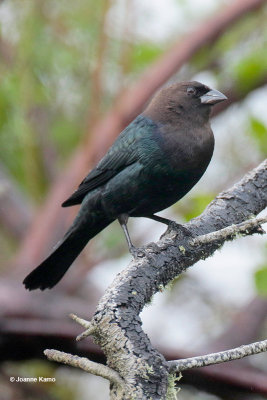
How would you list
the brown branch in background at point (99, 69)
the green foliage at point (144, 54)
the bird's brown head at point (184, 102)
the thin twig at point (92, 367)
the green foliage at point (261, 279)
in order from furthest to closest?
the green foliage at point (144, 54) < the brown branch in background at point (99, 69) < the bird's brown head at point (184, 102) < the green foliage at point (261, 279) < the thin twig at point (92, 367)

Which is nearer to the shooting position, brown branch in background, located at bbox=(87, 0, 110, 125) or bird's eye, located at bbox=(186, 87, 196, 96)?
bird's eye, located at bbox=(186, 87, 196, 96)

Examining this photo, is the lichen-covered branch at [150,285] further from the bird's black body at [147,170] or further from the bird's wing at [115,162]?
the bird's wing at [115,162]

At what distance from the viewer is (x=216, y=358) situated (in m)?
1.70

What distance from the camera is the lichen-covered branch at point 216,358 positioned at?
1.69 metres

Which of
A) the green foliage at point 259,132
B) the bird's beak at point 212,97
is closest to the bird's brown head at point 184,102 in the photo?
the bird's beak at point 212,97

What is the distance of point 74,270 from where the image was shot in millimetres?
4305

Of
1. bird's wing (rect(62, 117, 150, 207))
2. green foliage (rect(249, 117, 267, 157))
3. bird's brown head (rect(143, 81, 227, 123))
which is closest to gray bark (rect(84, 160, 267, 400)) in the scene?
bird's wing (rect(62, 117, 150, 207))

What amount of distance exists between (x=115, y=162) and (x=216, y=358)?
70.4 inches

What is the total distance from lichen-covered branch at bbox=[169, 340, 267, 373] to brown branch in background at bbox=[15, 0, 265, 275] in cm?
233

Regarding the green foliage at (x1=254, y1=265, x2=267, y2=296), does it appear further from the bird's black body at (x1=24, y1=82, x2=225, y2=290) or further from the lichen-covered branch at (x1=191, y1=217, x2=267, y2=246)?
the lichen-covered branch at (x1=191, y1=217, x2=267, y2=246)

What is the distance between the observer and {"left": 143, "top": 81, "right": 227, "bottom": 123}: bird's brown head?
346cm

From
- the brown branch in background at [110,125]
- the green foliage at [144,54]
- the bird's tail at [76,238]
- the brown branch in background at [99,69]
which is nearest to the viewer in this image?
the bird's tail at [76,238]

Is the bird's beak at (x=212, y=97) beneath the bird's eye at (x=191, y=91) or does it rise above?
beneath

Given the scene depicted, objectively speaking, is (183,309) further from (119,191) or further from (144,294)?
(144,294)
